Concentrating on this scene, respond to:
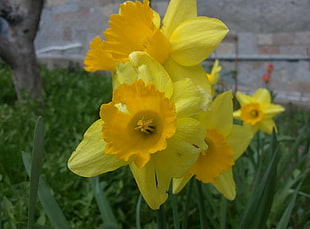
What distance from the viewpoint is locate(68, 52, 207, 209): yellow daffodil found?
0.40 metres

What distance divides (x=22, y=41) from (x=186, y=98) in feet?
6.89

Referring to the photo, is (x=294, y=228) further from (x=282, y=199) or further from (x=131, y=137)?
(x=131, y=137)

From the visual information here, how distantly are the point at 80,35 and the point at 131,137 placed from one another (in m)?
4.63

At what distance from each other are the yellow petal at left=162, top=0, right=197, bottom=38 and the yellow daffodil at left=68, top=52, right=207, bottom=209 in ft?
0.30

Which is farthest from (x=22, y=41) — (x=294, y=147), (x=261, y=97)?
(x=294, y=147)

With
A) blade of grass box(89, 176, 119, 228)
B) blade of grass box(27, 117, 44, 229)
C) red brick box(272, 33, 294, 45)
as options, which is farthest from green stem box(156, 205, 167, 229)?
red brick box(272, 33, 294, 45)

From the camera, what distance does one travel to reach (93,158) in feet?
1.38

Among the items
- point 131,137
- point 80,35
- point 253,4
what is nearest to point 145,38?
point 131,137

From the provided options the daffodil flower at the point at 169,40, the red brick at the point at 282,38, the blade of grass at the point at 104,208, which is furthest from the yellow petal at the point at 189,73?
the red brick at the point at 282,38

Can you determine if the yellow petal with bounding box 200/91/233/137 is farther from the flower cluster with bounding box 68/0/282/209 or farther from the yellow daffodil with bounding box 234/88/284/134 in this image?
the yellow daffodil with bounding box 234/88/284/134

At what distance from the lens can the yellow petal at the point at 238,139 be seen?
62 centimetres

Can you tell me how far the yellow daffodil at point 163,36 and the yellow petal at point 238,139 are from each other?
0.21 metres

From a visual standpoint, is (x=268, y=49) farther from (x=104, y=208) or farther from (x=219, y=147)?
(x=219, y=147)

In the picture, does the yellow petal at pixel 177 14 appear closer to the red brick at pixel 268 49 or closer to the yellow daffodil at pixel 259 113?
the yellow daffodil at pixel 259 113
